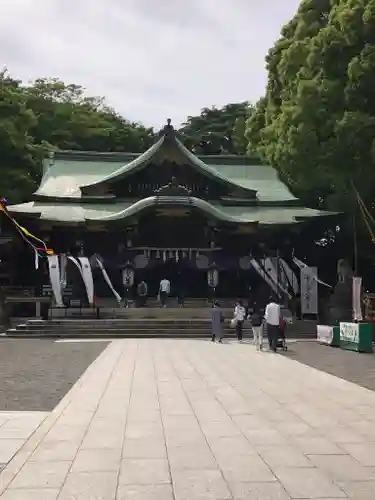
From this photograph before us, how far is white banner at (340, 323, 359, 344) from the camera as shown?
687 inches

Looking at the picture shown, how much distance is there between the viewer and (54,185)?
32.8 metres

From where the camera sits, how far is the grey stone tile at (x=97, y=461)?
5.54 meters

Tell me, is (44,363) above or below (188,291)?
below

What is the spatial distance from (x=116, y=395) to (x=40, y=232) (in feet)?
63.7

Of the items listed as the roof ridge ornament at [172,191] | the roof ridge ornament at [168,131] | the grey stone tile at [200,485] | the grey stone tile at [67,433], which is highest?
the roof ridge ornament at [168,131]

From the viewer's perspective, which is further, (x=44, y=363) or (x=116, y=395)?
(x=44, y=363)

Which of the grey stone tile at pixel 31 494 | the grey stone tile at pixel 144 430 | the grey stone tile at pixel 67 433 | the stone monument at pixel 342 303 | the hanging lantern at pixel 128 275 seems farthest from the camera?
the hanging lantern at pixel 128 275

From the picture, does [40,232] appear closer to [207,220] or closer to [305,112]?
[207,220]

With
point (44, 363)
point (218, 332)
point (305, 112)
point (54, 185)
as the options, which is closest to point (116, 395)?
point (44, 363)

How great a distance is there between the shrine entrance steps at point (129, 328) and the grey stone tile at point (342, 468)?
16817 mm

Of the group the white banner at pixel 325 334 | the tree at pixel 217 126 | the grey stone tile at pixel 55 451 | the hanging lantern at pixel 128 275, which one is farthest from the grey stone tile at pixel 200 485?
the tree at pixel 217 126

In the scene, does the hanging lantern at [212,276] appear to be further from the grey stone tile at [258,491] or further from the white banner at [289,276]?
the grey stone tile at [258,491]

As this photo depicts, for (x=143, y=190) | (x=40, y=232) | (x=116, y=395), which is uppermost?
(x=143, y=190)

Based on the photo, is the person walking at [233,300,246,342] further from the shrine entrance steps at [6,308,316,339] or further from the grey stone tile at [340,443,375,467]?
the grey stone tile at [340,443,375,467]
